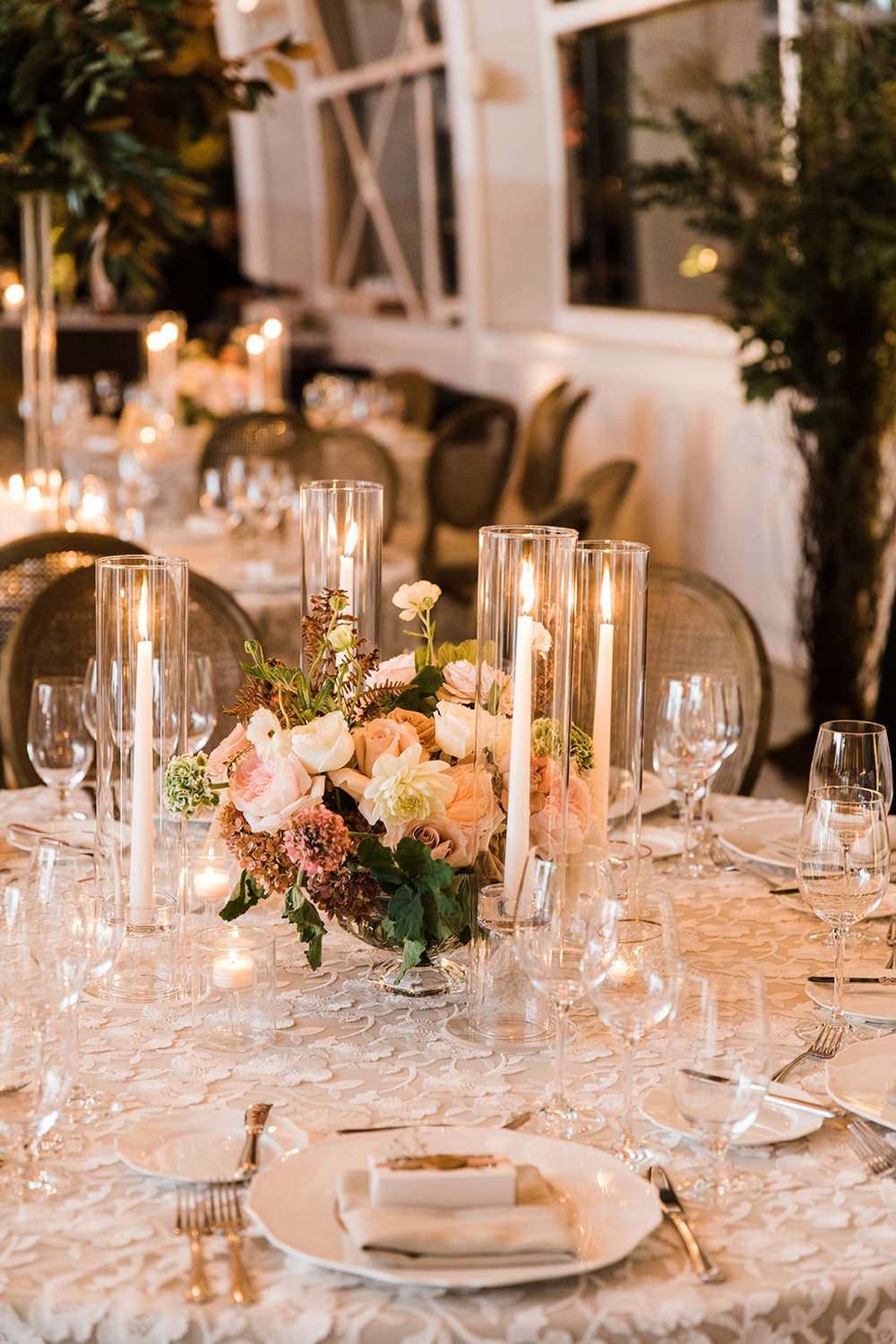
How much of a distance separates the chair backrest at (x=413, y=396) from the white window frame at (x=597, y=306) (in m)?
0.73

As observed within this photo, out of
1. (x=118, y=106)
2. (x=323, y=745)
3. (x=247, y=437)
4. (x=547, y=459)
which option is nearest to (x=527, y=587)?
(x=323, y=745)

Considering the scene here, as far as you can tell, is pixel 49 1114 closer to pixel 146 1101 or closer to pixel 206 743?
pixel 146 1101

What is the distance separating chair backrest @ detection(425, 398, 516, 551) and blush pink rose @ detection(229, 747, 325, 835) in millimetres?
4051

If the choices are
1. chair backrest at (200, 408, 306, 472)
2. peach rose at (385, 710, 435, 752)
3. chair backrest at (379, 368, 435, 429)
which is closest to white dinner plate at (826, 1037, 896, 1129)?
peach rose at (385, 710, 435, 752)

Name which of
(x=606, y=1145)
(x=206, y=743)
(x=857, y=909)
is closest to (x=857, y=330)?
(x=206, y=743)

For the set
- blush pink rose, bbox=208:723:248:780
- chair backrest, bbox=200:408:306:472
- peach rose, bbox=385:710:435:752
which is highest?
chair backrest, bbox=200:408:306:472

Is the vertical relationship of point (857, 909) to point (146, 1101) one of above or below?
above

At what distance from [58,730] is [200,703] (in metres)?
0.17

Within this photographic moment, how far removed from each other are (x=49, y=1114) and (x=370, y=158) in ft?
30.6

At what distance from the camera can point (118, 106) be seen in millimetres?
3283

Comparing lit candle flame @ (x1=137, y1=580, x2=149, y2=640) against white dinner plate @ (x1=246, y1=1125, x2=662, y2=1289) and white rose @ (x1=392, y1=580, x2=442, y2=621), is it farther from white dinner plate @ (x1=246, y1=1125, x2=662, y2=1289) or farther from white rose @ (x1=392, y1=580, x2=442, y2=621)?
white dinner plate @ (x1=246, y1=1125, x2=662, y2=1289)

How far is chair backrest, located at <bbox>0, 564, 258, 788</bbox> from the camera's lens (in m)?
2.48

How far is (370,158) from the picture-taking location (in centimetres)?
991

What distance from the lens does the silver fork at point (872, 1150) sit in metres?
1.25
